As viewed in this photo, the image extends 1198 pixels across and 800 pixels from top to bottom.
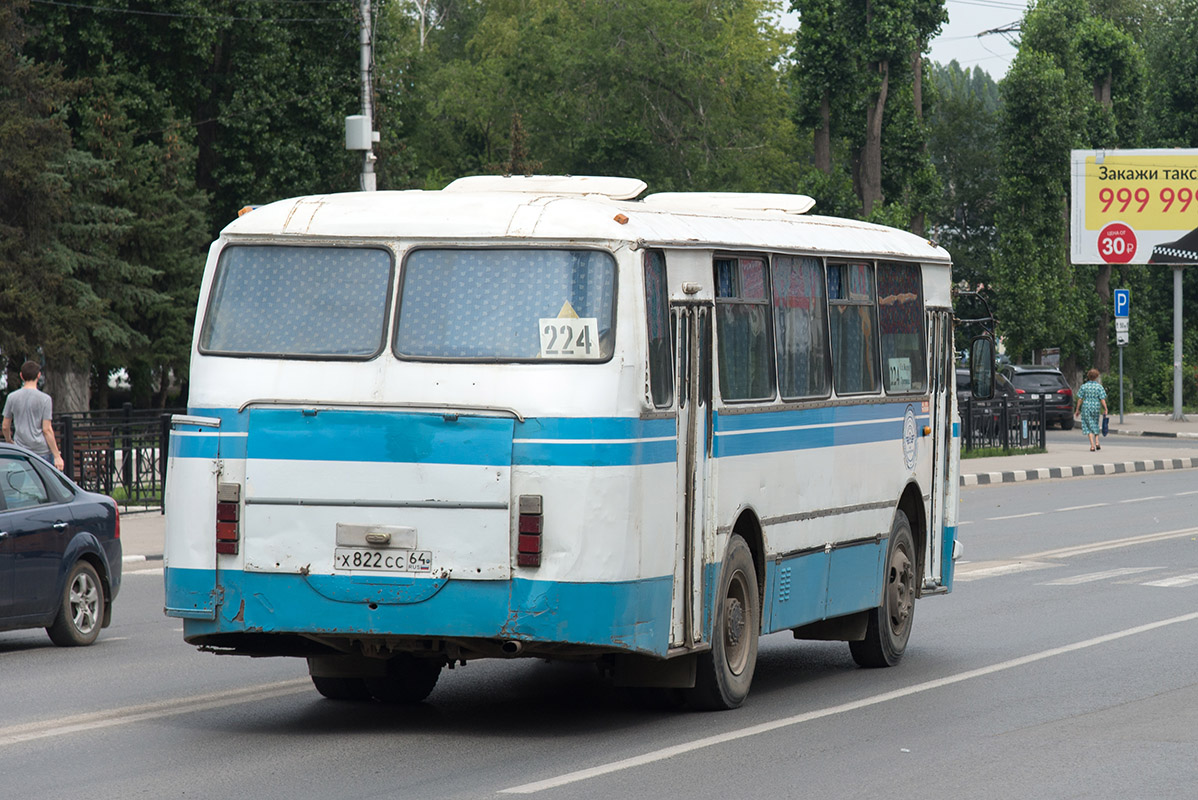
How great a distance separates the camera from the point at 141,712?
10.1m

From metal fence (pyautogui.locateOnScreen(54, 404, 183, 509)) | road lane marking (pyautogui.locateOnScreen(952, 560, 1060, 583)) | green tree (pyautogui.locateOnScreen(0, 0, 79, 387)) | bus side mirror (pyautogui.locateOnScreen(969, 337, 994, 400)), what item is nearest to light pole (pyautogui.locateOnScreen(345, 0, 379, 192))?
metal fence (pyautogui.locateOnScreen(54, 404, 183, 509))

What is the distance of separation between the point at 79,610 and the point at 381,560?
5.32m

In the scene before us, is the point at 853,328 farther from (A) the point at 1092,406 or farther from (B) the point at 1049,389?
(B) the point at 1049,389

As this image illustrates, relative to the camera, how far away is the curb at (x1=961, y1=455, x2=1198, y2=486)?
3378cm

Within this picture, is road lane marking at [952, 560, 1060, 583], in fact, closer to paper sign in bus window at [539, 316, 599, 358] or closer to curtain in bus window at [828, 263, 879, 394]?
curtain in bus window at [828, 263, 879, 394]

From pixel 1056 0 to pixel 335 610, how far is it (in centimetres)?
6059

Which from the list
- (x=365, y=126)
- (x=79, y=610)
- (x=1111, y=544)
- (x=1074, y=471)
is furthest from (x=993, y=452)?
(x=79, y=610)

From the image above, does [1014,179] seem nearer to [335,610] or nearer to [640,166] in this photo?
[640,166]

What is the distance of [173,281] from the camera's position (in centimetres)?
4497

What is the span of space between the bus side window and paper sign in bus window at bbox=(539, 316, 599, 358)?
0.97 feet

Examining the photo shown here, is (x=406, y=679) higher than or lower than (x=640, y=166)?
lower

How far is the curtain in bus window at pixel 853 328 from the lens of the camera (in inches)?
453

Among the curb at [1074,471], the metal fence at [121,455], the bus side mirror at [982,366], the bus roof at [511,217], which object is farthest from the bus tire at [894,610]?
the curb at [1074,471]

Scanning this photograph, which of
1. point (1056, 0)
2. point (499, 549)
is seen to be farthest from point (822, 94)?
point (499, 549)
